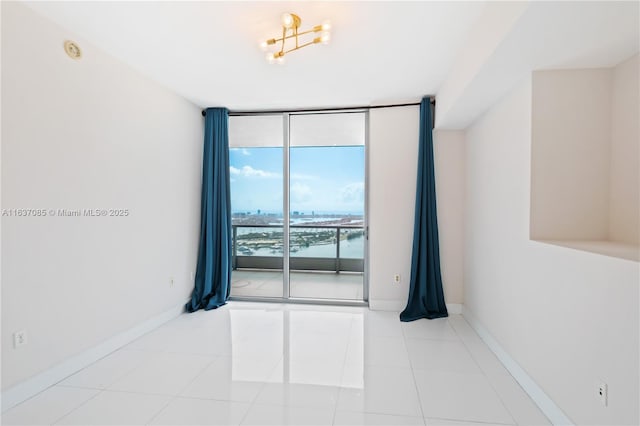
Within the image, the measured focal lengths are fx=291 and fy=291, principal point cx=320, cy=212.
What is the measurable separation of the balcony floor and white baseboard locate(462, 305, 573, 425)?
1.75 meters

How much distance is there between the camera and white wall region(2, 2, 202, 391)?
1906mm

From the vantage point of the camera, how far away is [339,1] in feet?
6.25

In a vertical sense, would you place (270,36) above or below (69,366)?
above

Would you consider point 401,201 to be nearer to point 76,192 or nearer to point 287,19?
point 287,19

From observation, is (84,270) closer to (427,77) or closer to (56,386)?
(56,386)

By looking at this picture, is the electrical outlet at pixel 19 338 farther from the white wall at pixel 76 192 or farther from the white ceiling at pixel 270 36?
the white ceiling at pixel 270 36

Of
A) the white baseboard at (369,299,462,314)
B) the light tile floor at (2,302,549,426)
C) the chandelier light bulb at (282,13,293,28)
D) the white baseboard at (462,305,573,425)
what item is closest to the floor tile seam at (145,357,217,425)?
the light tile floor at (2,302,549,426)

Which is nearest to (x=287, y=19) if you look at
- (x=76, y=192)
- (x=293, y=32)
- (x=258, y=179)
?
(x=293, y=32)

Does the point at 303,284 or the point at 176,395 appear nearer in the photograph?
the point at 176,395

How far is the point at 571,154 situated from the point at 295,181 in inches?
120

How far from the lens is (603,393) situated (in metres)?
1.40

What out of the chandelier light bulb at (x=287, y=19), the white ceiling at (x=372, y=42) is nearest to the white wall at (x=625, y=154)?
the white ceiling at (x=372, y=42)

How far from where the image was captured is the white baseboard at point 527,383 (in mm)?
1714

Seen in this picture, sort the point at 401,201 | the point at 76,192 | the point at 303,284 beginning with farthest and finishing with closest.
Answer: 1. the point at 303,284
2. the point at 401,201
3. the point at 76,192
